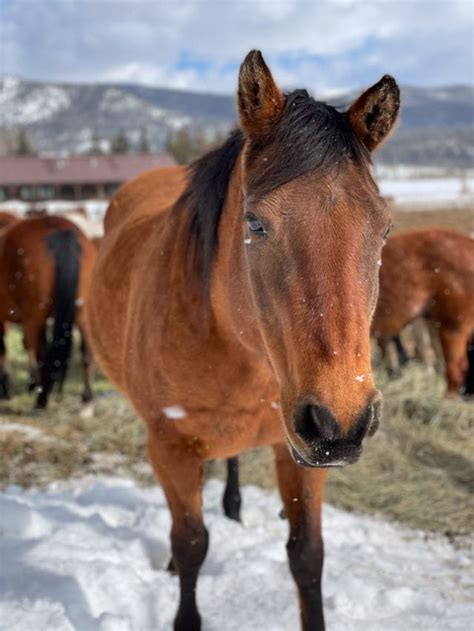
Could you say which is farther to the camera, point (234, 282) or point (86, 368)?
point (86, 368)

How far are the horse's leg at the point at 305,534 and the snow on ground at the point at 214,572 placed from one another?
9.5 inches

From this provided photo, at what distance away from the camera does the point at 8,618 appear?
259cm

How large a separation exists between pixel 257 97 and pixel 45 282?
5185mm

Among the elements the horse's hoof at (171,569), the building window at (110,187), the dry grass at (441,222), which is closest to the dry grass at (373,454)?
the horse's hoof at (171,569)

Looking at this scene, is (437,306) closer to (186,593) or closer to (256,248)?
(186,593)

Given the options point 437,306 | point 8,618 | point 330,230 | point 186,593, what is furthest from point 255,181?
point 437,306

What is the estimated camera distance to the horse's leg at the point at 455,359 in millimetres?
6211

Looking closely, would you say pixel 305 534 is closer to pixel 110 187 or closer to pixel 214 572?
pixel 214 572

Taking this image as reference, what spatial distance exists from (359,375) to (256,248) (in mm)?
486

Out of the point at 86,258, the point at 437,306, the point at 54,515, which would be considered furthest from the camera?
the point at 86,258

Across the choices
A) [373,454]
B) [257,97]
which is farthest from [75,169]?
[257,97]

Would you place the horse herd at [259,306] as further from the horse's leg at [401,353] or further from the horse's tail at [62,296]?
the horse's leg at [401,353]

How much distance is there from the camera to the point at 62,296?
21.2 ft

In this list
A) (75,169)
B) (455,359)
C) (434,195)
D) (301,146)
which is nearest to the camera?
(301,146)
